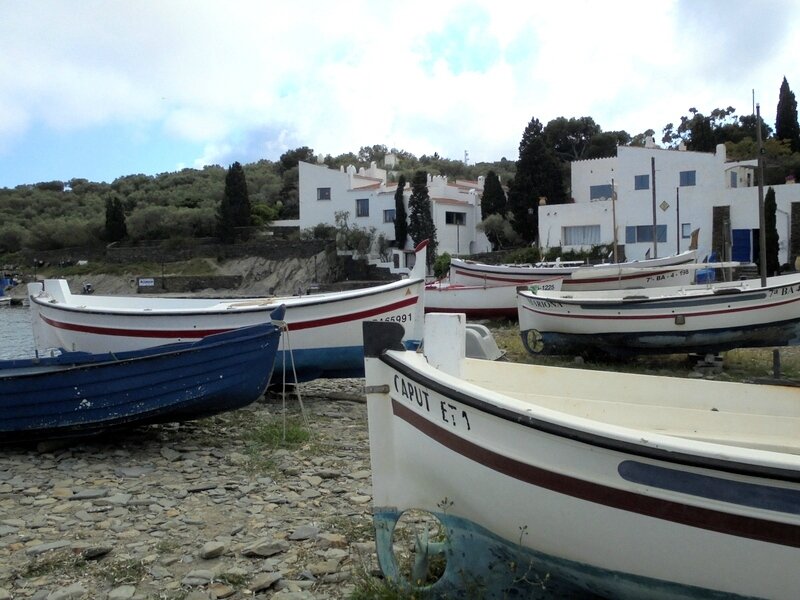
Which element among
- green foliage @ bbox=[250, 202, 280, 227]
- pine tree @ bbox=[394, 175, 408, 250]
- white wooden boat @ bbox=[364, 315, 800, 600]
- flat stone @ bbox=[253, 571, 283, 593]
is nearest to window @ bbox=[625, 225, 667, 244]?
pine tree @ bbox=[394, 175, 408, 250]

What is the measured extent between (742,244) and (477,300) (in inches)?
644

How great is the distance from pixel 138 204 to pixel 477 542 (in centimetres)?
7629

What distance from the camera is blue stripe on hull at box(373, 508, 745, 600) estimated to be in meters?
3.24

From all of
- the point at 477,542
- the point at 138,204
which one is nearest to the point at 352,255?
the point at 138,204

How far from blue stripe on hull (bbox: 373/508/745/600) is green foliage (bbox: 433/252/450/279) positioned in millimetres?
34858

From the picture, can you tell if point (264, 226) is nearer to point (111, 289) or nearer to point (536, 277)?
point (111, 289)

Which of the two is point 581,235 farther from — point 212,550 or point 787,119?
point 212,550

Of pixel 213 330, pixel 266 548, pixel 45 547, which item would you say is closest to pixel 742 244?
pixel 213 330

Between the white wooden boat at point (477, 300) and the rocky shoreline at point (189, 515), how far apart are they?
13218 millimetres

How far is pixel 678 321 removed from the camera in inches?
486

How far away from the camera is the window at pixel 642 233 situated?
34906 mm

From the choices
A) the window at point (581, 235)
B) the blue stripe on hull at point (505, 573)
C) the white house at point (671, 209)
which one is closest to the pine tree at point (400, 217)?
the white house at point (671, 209)

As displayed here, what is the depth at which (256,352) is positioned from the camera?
797 cm

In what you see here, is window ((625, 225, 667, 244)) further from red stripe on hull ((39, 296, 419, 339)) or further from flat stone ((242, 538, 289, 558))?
flat stone ((242, 538, 289, 558))
